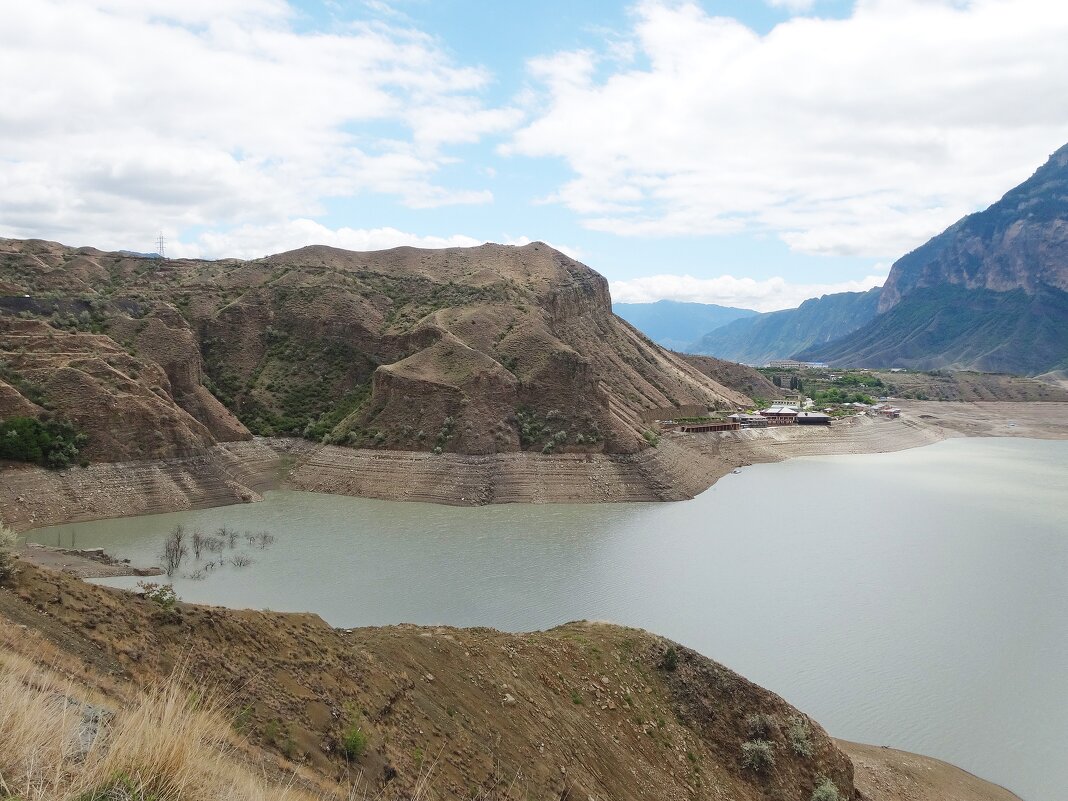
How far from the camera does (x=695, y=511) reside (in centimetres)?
4403

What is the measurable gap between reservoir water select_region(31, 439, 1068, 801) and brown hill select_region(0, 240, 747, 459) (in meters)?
7.09

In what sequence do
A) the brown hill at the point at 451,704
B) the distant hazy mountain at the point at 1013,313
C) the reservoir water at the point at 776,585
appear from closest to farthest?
the brown hill at the point at 451,704 → the reservoir water at the point at 776,585 → the distant hazy mountain at the point at 1013,313

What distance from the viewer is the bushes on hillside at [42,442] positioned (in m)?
36.1

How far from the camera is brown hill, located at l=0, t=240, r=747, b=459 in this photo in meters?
42.9

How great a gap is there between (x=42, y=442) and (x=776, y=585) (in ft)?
117

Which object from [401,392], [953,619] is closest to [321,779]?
[953,619]

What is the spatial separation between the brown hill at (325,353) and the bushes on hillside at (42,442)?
0.97 m

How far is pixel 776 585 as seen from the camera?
30141mm

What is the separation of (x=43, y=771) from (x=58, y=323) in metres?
54.4

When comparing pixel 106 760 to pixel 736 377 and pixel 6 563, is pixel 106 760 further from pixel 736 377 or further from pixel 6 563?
pixel 736 377

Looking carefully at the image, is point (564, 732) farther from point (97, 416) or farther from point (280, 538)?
point (97, 416)

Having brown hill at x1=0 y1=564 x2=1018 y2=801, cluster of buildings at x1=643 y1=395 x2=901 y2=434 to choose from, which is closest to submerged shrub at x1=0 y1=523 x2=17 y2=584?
brown hill at x1=0 y1=564 x2=1018 y2=801

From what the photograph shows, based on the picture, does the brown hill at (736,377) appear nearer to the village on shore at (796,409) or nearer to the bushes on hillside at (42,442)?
the village on shore at (796,409)

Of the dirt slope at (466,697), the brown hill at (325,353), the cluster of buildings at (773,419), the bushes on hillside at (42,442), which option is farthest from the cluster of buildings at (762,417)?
the dirt slope at (466,697)
